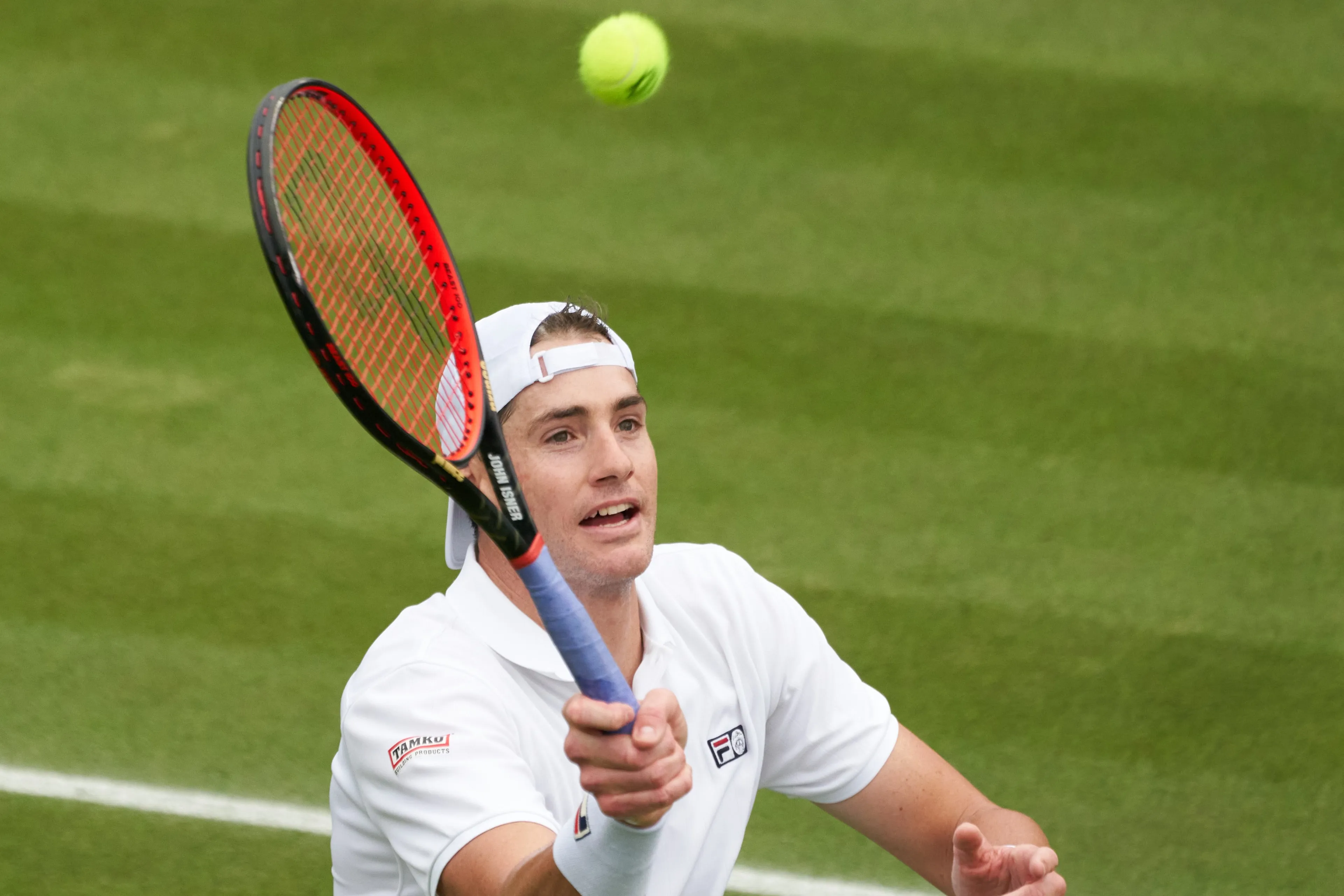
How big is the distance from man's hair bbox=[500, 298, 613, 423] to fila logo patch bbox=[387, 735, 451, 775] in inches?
31.8

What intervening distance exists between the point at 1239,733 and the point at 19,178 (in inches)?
253

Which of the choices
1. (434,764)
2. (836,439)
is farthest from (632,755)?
(836,439)

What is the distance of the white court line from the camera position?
213 inches

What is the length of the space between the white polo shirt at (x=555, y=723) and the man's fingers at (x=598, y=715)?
61cm

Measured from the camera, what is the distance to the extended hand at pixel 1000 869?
367 centimetres

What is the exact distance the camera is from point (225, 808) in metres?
5.54

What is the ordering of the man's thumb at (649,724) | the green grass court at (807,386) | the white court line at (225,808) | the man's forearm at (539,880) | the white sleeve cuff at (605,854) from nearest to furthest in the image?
the man's thumb at (649,724)
the white sleeve cuff at (605,854)
the man's forearm at (539,880)
the white court line at (225,808)
the green grass court at (807,386)

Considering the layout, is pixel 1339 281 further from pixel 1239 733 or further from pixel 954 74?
pixel 1239 733

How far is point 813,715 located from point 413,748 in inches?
44.5

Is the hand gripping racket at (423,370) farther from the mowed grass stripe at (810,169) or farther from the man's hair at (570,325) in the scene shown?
the mowed grass stripe at (810,169)

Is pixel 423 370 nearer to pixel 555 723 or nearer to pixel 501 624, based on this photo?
pixel 501 624

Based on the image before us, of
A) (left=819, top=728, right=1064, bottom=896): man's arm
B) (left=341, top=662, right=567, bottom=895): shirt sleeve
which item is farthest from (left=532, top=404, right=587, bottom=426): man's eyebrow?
(left=819, top=728, right=1064, bottom=896): man's arm

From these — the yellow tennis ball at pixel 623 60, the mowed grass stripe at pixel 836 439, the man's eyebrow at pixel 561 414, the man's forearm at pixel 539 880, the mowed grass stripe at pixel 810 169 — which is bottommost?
the man's forearm at pixel 539 880

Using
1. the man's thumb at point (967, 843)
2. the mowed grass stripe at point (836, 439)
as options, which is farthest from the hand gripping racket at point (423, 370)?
the mowed grass stripe at point (836, 439)
